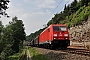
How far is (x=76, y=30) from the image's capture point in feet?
159

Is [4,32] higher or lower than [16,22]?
lower

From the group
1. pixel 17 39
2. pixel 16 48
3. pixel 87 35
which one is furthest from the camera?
pixel 17 39

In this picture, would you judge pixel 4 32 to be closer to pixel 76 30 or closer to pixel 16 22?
pixel 76 30

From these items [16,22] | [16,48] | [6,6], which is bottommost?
[16,48]

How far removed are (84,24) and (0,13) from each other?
2746 centimetres

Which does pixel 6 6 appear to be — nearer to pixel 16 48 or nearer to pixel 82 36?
pixel 82 36

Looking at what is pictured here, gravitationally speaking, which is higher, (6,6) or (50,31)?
(6,6)

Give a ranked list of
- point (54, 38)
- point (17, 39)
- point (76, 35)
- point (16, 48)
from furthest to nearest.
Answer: point (17, 39) < point (16, 48) < point (76, 35) < point (54, 38)

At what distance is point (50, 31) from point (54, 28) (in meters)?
0.79

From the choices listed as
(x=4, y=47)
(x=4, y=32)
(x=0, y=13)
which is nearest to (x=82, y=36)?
(x=4, y=47)

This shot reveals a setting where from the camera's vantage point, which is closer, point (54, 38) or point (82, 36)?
point (54, 38)

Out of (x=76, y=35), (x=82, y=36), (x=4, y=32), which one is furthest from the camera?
(x=4, y=32)

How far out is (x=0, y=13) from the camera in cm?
1942

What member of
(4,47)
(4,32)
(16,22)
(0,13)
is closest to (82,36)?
(4,47)
